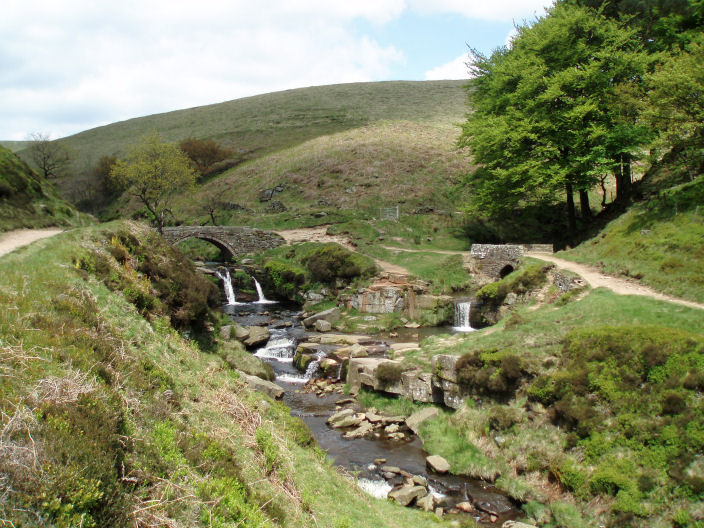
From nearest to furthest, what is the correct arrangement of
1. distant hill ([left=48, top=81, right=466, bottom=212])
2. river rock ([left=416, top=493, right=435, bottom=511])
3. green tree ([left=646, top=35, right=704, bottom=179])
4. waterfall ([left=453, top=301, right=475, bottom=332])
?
river rock ([left=416, top=493, right=435, bottom=511]) → green tree ([left=646, top=35, right=704, bottom=179]) → waterfall ([left=453, top=301, right=475, bottom=332]) → distant hill ([left=48, top=81, right=466, bottom=212])

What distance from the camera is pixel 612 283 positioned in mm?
23844

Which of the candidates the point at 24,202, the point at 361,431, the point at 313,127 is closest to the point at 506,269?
the point at 361,431

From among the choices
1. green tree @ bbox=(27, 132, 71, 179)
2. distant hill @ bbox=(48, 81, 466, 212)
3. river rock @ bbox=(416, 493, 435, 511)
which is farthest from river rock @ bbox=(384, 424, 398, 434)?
green tree @ bbox=(27, 132, 71, 179)

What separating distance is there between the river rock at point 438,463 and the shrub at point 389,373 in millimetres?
5246

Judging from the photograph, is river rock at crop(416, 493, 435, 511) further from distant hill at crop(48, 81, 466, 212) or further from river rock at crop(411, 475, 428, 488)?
distant hill at crop(48, 81, 466, 212)

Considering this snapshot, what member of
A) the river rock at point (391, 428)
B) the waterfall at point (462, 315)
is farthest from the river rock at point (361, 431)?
the waterfall at point (462, 315)

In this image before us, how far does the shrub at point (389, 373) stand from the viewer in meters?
21.1

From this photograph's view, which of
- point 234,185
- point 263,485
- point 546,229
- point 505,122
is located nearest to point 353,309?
point 505,122

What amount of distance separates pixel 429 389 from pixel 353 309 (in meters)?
17.1

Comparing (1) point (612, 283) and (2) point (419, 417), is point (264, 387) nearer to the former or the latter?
(2) point (419, 417)

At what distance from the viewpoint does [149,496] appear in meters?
6.21

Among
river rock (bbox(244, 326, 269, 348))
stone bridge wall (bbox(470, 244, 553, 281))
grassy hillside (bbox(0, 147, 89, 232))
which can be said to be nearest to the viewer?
grassy hillside (bbox(0, 147, 89, 232))

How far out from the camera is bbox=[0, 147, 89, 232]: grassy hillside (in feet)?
78.2

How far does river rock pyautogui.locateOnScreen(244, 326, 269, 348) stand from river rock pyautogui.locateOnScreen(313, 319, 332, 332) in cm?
452
